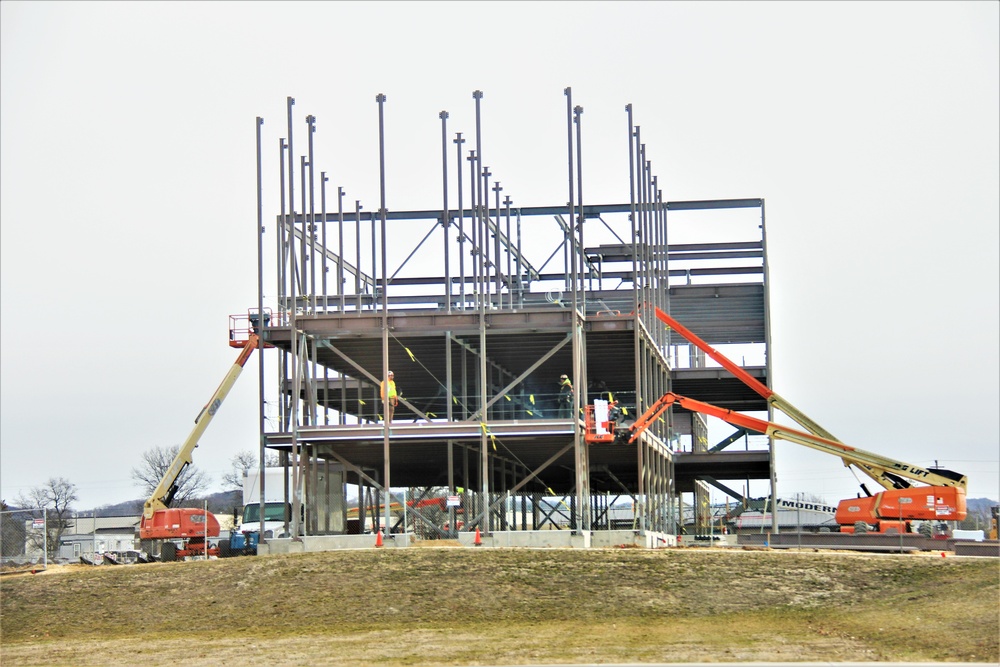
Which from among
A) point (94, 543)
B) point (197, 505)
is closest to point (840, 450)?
point (94, 543)

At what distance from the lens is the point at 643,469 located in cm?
5328

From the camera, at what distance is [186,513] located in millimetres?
50062

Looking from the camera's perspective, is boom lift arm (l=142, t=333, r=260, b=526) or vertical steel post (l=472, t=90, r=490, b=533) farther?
boom lift arm (l=142, t=333, r=260, b=526)

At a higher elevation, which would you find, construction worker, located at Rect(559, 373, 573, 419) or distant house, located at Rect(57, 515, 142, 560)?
construction worker, located at Rect(559, 373, 573, 419)

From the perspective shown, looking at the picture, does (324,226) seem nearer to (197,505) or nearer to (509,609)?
(509,609)

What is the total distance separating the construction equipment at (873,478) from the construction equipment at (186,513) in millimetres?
13601

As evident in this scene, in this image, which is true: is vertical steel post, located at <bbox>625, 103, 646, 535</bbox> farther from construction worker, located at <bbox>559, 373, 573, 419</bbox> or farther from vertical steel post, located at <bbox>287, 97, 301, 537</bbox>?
vertical steel post, located at <bbox>287, 97, 301, 537</bbox>

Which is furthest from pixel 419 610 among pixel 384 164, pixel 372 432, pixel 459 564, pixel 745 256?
pixel 745 256

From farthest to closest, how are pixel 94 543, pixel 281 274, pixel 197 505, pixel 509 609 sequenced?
pixel 197 505
pixel 281 274
pixel 94 543
pixel 509 609

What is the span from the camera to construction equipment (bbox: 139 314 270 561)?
49.6m

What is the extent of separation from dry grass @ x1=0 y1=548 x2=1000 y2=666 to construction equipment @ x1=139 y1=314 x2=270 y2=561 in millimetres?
9015

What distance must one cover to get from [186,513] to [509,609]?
20.6 m

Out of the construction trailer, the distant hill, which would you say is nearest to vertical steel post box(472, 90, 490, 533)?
the construction trailer

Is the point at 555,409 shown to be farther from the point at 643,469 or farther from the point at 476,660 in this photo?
the point at 476,660
